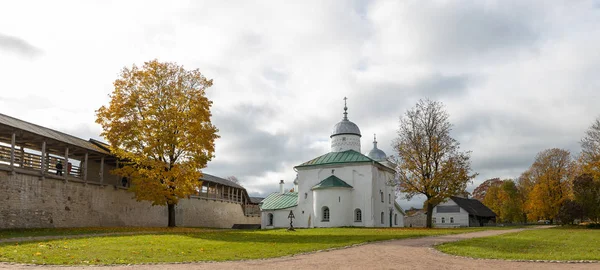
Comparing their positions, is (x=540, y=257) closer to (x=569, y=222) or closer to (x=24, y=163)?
(x=24, y=163)

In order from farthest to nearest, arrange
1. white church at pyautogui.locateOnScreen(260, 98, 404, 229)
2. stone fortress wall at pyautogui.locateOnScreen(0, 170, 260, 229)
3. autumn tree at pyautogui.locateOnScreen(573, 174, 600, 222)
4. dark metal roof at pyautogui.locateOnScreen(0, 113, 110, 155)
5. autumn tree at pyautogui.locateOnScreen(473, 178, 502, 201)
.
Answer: autumn tree at pyautogui.locateOnScreen(473, 178, 502, 201), white church at pyautogui.locateOnScreen(260, 98, 404, 229), autumn tree at pyautogui.locateOnScreen(573, 174, 600, 222), dark metal roof at pyautogui.locateOnScreen(0, 113, 110, 155), stone fortress wall at pyautogui.locateOnScreen(0, 170, 260, 229)

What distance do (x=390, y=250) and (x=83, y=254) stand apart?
9.28m

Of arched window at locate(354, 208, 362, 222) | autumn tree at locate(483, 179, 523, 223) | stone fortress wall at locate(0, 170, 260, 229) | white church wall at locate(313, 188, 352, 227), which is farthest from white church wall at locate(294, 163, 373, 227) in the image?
autumn tree at locate(483, 179, 523, 223)

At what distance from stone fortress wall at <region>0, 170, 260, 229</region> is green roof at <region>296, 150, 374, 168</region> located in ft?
46.0

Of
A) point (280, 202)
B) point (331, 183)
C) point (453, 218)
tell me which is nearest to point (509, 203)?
point (453, 218)

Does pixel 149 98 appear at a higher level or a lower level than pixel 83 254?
higher

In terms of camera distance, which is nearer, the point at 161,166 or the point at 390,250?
the point at 390,250

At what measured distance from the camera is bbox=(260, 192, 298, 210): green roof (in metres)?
49.8

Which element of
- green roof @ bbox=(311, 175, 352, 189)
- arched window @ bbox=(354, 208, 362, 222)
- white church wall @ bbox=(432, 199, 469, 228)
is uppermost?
green roof @ bbox=(311, 175, 352, 189)

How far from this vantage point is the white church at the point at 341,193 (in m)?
43.6

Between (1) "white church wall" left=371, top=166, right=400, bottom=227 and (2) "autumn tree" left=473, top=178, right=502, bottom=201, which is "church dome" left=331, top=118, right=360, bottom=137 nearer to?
(1) "white church wall" left=371, top=166, right=400, bottom=227

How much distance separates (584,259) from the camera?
516 inches

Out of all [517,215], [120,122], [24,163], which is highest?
[120,122]

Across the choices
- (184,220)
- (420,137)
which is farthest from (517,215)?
(184,220)
